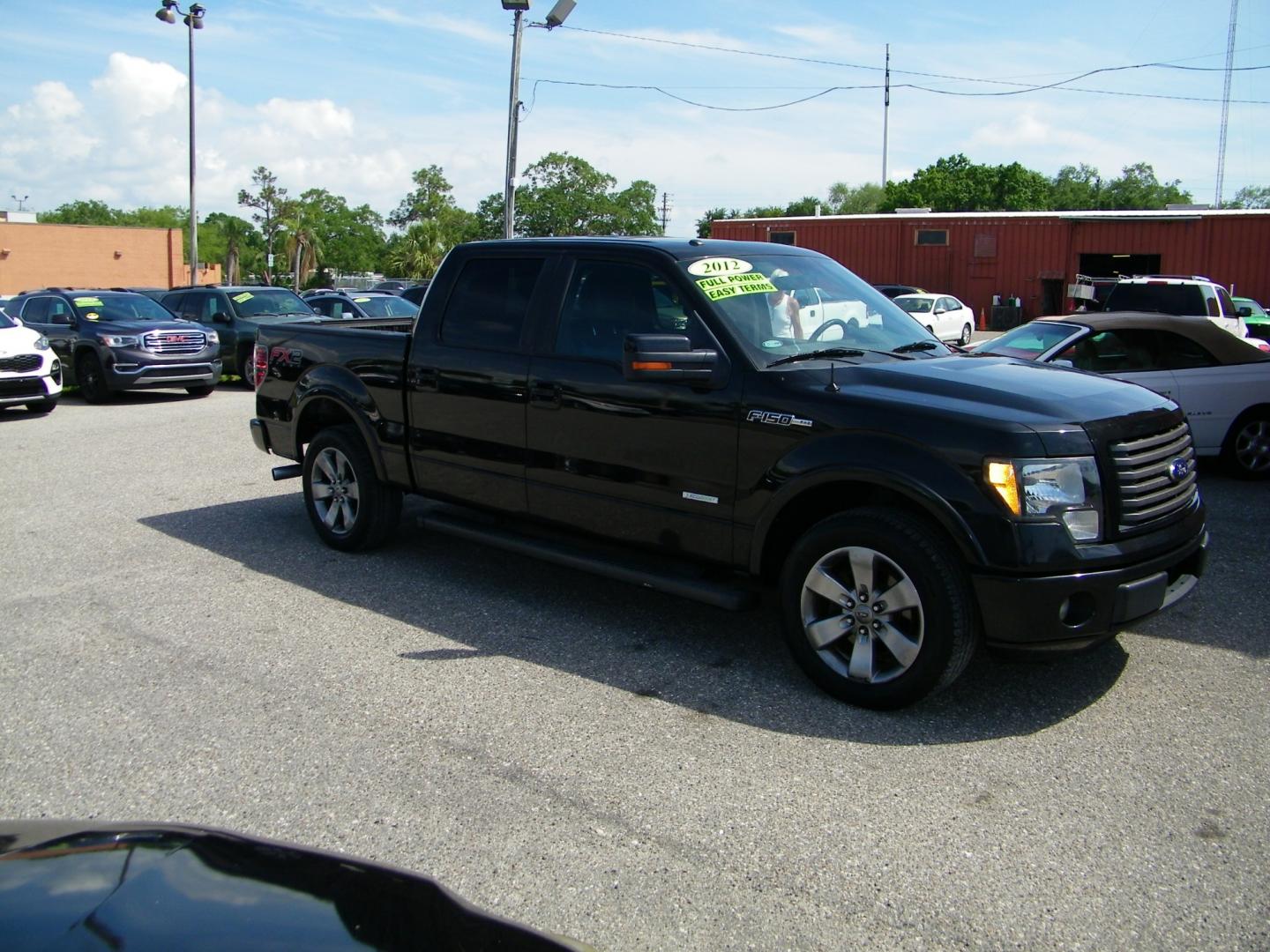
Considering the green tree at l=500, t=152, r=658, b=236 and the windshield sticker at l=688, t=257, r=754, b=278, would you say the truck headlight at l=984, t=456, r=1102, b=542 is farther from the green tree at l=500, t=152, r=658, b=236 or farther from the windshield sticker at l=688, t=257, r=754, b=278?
the green tree at l=500, t=152, r=658, b=236

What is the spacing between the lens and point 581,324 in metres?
5.57

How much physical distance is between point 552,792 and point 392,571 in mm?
3027

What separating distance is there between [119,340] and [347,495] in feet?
34.7

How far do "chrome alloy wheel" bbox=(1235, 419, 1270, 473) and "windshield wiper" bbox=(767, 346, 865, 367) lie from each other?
6239mm

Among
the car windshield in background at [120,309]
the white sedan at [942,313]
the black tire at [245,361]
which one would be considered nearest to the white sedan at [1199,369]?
the black tire at [245,361]

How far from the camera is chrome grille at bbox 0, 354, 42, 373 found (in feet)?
43.9

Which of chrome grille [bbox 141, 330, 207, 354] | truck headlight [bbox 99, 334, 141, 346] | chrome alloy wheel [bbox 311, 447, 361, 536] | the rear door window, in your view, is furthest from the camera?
chrome grille [bbox 141, 330, 207, 354]

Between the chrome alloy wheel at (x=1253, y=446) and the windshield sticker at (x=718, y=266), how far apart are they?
6471 millimetres

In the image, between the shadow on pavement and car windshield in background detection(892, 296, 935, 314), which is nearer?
the shadow on pavement

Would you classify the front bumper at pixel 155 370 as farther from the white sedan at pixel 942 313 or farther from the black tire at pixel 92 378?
the white sedan at pixel 942 313

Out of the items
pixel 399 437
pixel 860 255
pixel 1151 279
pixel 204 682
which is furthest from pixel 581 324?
pixel 860 255

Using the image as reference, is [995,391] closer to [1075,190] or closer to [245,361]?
[245,361]

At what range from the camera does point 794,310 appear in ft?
17.3

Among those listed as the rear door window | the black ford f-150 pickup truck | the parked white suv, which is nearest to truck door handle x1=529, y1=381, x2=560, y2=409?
the black ford f-150 pickup truck
